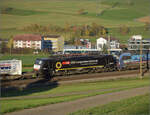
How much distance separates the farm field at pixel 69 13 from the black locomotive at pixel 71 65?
58.3 meters

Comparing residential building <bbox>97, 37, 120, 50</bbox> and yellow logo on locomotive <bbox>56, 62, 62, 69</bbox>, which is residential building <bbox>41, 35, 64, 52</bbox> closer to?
residential building <bbox>97, 37, 120, 50</bbox>

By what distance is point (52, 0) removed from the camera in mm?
149375

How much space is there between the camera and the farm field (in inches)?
4557

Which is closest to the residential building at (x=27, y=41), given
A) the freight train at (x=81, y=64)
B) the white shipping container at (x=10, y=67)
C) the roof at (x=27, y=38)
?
the roof at (x=27, y=38)

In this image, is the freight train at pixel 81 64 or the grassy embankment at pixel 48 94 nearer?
the grassy embankment at pixel 48 94

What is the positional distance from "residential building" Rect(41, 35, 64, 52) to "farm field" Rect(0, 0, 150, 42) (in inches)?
658

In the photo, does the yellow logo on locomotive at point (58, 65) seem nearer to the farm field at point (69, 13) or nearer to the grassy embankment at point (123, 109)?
the grassy embankment at point (123, 109)

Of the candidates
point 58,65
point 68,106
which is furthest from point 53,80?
point 68,106

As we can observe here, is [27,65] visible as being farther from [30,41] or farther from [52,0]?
[52,0]

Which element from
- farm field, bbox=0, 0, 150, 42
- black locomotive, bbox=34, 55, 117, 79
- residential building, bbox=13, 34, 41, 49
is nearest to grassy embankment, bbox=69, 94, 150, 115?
black locomotive, bbox=34, 55, 117, 79

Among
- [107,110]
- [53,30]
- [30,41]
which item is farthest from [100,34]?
[107,110]

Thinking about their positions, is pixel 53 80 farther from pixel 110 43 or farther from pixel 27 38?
pixel 27 38

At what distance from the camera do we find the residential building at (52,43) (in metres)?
97.1

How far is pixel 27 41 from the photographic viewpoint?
100000 mm
